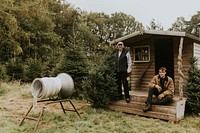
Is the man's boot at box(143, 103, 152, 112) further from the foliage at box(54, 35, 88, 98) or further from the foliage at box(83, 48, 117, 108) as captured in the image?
the foliage at box(54, 35, 88, 98)

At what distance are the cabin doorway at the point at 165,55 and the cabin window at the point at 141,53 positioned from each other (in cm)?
55

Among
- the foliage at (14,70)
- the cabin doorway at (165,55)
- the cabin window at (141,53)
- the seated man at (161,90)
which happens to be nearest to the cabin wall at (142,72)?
the cabin window at (141,53)

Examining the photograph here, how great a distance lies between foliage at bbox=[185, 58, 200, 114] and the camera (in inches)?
278

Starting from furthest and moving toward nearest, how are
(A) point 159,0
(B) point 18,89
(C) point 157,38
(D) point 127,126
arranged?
(A) point 159,0 → (B) point 18,89 → (C) point 157,38 → (D) point 127,126

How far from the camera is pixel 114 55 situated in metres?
8.14

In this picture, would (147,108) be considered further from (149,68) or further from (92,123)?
(149,68)

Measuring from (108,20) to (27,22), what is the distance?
71.1 ft

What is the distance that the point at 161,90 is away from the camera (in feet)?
23.3

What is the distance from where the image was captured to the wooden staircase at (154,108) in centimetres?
654

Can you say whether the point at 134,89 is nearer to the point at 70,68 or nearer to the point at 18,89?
the point at 70,68

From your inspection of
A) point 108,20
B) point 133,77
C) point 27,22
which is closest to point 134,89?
point 133,77

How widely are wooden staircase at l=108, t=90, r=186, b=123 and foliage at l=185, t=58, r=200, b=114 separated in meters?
0.22

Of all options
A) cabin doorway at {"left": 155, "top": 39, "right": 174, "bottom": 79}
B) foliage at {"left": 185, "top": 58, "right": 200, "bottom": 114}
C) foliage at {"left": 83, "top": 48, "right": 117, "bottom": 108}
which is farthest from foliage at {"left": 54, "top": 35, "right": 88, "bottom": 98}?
foliage at {"left": 185, "top": 58, "right": 200, "bottom": 114}

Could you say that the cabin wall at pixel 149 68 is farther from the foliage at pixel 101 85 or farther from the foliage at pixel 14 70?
the foliage at pixel 14 70
